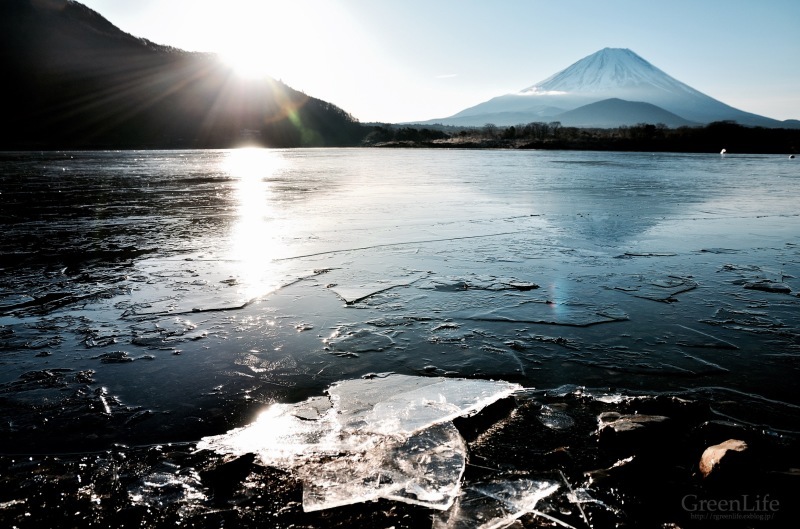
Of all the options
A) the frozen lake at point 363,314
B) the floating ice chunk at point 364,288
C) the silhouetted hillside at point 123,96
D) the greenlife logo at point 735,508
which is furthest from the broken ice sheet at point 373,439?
the silhouetted hillside at point 123,96

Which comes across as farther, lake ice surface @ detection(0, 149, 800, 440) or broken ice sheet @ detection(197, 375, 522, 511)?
lake ice surface @ detection(0, 149, 800, 440)

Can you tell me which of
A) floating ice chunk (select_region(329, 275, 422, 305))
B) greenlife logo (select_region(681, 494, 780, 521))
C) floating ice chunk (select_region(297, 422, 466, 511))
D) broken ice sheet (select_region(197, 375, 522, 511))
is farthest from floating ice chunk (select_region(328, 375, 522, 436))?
floating ice chunk (select_region(329, 275, 422, 305))

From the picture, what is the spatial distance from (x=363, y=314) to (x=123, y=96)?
13063 centimetres

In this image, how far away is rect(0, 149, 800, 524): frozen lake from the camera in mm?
3154

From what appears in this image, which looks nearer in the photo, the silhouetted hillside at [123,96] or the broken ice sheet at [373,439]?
the broken ice sheet at [373,439]

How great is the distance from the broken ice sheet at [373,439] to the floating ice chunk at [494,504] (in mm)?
77

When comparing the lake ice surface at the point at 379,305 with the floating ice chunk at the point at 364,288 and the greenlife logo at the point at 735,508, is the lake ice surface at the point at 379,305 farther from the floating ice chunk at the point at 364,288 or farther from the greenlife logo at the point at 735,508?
the greenlife logo at the point at 735,508

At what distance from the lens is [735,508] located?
6.70 ft

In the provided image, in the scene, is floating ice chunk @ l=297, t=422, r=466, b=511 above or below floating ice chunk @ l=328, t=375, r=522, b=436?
below

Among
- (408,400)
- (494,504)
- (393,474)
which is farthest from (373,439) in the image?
(494,504)

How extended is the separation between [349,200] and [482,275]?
9.07 metres

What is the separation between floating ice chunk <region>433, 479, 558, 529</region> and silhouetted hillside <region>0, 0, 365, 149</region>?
99.3 meters

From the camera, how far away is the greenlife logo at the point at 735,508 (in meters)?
2.00

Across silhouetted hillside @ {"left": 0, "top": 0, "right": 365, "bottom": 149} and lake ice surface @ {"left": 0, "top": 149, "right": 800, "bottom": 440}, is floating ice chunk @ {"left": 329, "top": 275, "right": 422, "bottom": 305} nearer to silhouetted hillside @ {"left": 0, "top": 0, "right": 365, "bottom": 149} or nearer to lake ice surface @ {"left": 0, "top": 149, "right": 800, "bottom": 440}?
lake ice surface @ {"left": 0, "top": 149, "right": 800, "bottom": 440}
